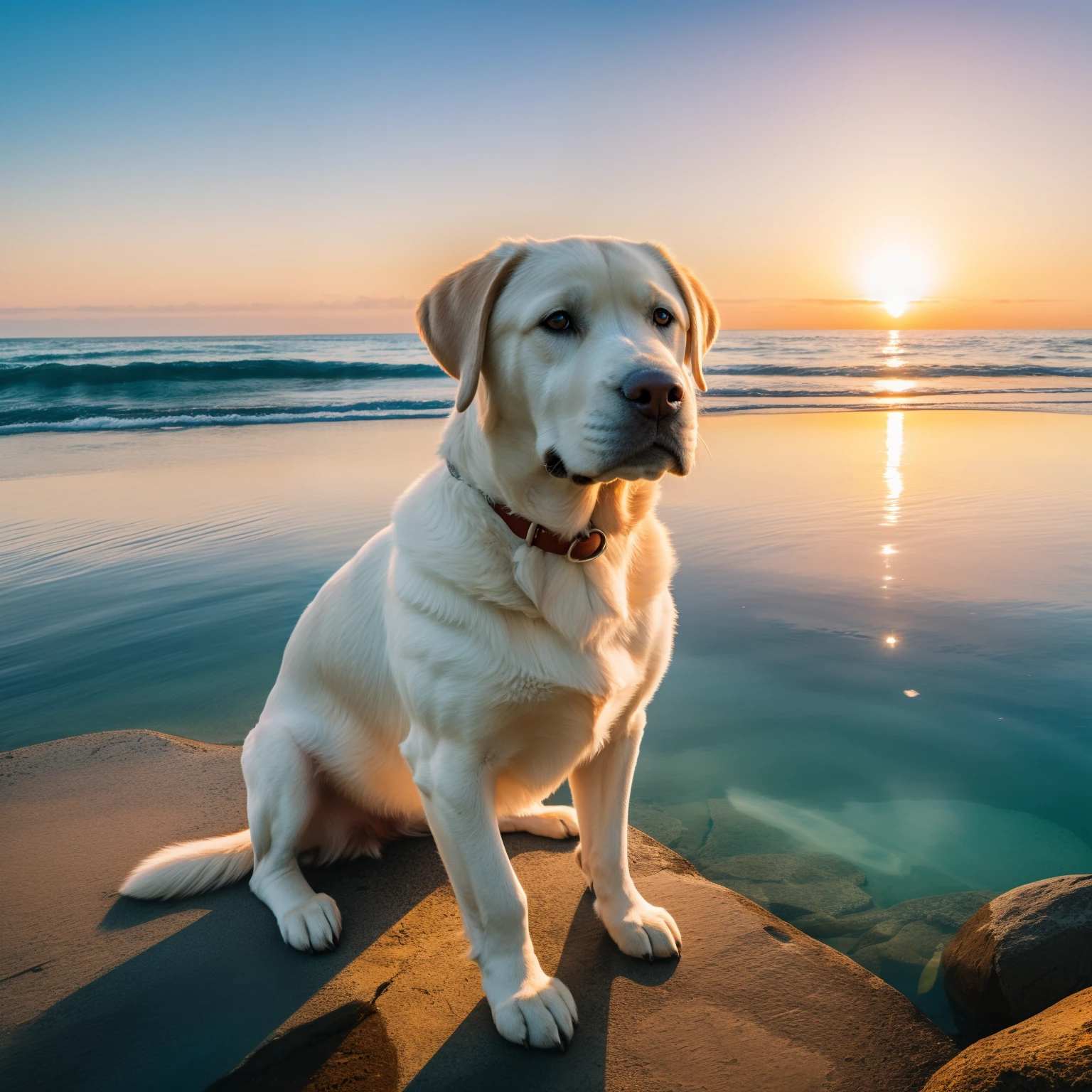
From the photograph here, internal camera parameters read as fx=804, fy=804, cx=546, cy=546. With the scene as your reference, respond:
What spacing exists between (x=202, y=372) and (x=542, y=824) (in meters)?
18.1

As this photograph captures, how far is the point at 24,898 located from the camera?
2312 mm

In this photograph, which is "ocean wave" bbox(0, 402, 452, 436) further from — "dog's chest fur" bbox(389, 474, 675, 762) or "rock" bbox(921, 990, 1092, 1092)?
"rock" bbox(921, 990, 1092, 1092)

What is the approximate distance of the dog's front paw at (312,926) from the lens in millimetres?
2051

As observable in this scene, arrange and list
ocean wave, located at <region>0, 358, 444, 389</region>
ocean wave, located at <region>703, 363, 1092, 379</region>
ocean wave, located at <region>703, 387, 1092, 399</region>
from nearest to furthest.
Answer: ocean wave, located at <region>703, 387, 1092, 399</region> → ocean wave, located at <region>0, 358, 444, 389</region> → ocean wave, located at <region>703, 363, 1092, 379</region>

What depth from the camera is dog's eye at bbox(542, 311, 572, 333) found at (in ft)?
5.78

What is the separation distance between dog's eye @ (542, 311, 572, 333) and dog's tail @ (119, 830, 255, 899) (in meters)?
1.72

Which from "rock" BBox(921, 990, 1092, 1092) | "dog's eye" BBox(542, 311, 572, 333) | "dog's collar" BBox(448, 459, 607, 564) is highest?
"dog's eye" BBox(542, 311, 572, 333)

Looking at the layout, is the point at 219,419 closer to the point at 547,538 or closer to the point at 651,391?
the point at 547,538

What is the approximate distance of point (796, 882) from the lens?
242cm

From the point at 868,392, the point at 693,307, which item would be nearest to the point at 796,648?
the point at 693,307

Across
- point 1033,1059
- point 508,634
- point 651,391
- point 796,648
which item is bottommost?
point 796,648

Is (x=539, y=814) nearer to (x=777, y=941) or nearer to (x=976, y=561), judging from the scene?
(x=777, y=941)

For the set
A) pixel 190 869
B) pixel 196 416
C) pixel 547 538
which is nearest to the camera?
pixel 547 538

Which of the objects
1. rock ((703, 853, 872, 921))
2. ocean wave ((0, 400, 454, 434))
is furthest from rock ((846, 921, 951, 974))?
ocean wave ((0, 400, 454, 434))
